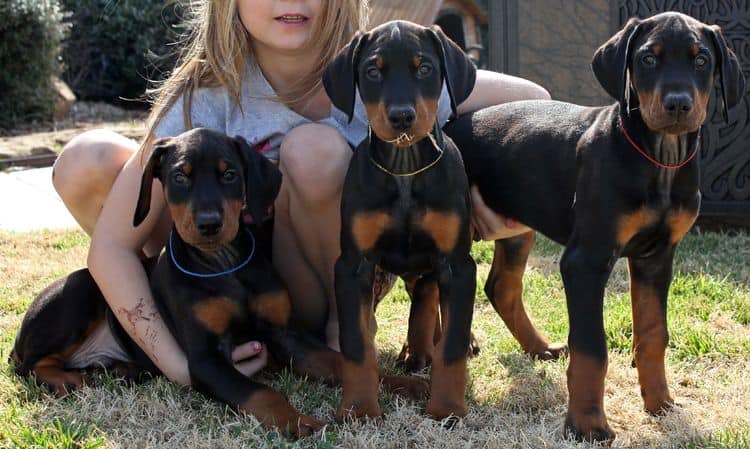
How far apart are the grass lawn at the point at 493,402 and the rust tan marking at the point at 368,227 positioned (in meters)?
0.62

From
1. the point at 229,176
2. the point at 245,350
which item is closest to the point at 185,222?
the point at 229,176

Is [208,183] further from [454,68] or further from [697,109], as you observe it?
[697,109]

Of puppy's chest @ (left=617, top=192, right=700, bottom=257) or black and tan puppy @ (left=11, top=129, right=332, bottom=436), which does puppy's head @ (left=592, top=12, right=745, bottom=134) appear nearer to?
puppy's chest @ (left=617, top=192, right=700, bottom=257)

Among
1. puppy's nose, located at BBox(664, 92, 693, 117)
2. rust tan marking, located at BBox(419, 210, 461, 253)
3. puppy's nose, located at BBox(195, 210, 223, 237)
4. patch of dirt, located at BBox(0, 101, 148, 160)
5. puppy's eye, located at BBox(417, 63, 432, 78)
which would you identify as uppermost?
puppy's eye, located at BBox(417, 63, 432, 78)

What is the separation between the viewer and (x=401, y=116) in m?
3.10

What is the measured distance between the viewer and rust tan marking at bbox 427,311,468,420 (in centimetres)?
331

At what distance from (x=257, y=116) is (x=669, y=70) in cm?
202

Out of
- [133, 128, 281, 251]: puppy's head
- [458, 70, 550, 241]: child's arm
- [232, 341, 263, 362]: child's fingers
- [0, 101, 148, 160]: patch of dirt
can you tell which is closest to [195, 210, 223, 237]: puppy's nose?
[133, 128, 281, 251]: puppy's head

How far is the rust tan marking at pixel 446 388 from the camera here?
10.9ft

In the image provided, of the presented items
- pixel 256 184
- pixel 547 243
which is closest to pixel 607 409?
pixel 256 184

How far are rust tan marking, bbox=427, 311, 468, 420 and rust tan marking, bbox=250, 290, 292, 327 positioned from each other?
76cm

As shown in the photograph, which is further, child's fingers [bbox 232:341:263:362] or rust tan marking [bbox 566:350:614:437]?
child's fingers [bbox 232:341:263:362]

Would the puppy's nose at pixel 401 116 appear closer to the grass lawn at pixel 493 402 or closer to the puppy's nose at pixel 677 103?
the puppy's nose at pixel 677 103

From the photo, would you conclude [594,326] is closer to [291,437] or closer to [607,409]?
[607,409]
